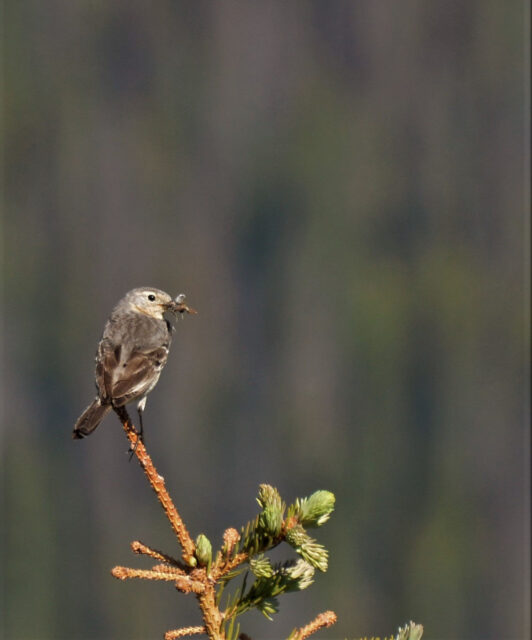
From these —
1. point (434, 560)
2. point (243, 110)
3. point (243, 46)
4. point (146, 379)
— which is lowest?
point (434, 560)

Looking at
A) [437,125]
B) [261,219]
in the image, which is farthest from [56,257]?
[437,125]

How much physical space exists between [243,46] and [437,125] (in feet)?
55.3

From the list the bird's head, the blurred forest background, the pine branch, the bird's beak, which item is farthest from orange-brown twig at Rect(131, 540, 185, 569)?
the blurred forest background

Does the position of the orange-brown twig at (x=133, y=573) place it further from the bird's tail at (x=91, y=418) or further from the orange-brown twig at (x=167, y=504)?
the bird's tail at (x=91, y=418)

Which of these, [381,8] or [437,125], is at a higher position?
[381,8]

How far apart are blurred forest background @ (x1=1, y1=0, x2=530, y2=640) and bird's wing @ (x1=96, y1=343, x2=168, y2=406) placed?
44.6 m

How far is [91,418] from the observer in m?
4.09

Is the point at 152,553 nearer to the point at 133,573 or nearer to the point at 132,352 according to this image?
the point at 133,573

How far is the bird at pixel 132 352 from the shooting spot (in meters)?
Answer: 4.21

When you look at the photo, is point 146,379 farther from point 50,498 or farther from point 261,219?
point 261,219

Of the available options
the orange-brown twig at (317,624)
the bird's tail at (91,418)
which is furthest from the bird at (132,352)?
the orange-brown twig at (317,624)

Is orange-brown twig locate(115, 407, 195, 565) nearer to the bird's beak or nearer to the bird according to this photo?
the bird

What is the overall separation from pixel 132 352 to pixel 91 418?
A: 1.91 ft

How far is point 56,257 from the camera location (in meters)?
77.6
